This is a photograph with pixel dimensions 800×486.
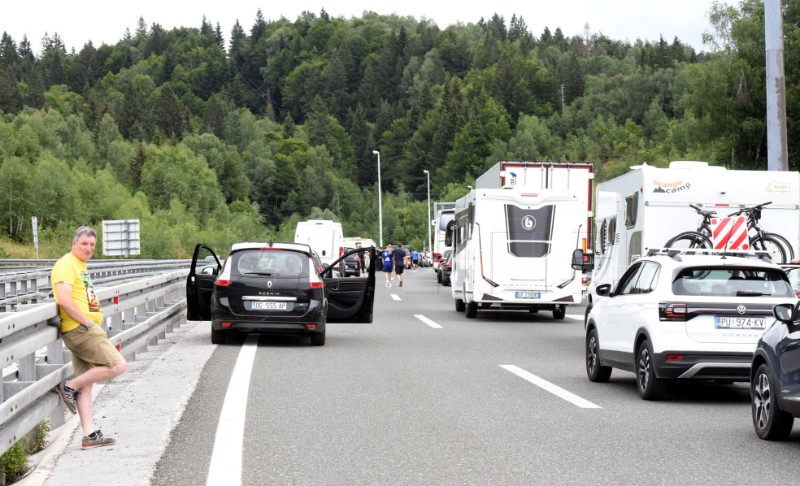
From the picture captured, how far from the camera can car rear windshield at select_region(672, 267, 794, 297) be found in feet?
36.6

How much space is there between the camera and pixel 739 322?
11.0 meters

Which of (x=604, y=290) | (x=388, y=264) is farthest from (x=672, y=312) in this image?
(x=388, y=264)

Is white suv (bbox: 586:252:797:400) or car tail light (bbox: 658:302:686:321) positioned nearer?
white suv (bbox: 586:252:797:400)

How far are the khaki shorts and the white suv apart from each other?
17.4 ft

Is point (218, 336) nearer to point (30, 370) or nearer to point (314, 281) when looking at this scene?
point (314, 281)

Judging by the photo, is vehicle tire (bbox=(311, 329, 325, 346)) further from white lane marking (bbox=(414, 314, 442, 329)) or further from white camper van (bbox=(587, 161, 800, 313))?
white lane marking (bbox=(414, 314, 442, 329))

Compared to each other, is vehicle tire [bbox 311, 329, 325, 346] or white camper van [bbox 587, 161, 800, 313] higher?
white camper van [bbox 587, 161, 800, 313]

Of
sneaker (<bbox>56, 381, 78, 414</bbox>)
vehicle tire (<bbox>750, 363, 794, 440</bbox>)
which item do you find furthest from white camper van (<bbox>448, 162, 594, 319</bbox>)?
sneaker (<bbox>56, 381, 78, 414</bbox>)

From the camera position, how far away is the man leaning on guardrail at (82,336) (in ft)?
26.0

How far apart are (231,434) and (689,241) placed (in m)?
10.4

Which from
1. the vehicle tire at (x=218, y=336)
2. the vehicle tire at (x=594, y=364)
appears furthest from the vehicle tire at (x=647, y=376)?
the vehicle tire at (x=218, y=336)

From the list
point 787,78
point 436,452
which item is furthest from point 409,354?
point 787,78

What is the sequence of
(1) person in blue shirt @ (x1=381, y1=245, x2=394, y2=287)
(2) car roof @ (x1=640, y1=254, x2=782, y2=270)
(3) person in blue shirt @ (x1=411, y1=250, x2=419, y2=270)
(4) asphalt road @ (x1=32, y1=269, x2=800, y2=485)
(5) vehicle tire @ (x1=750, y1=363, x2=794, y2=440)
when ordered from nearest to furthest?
(4) asphalt road @ (x1=32, y1=269, x2=800, y2=485)
(5) vehicle tire @ (x1=750, y1=363, x2=794, y2=440)
(2) car roof @ (x1=640, y1=254, x2=782, y2=270)
(1) person in blue shirt @ (x1=381, y1=245, x2=394, y2=287)
(3) person in blue shirt @ (x1=411, y1=250, x2=419, y2=270)

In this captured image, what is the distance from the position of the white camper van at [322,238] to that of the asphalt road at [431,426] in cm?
3318
